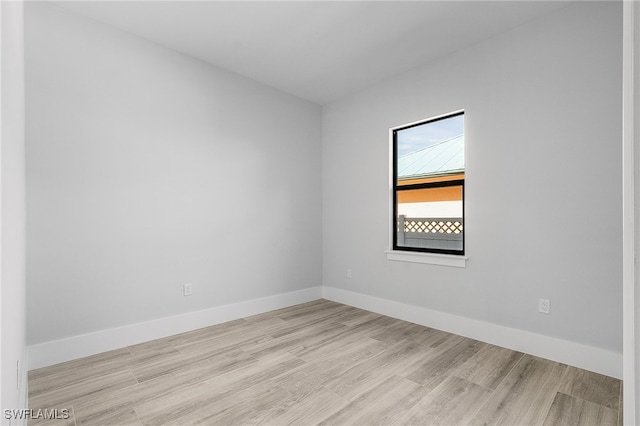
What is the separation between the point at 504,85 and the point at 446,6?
0.84 meters

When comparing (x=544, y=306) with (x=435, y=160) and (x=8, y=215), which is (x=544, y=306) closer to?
(x=435, y=160)

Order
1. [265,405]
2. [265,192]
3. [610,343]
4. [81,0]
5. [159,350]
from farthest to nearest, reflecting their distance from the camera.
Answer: [265,192], [159,350], [81,0], [610,343], [265,405]

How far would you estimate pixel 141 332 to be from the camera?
2.80 metres

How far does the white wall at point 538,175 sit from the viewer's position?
7.39 feet

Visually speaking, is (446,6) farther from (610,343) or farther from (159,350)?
(159,350)

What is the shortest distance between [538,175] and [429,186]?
1010 millimetres

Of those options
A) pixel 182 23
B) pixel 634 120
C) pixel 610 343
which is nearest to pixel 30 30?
pixel 182 23

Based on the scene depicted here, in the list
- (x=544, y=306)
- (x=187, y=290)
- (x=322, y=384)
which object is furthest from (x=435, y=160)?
(x=187, y=290)

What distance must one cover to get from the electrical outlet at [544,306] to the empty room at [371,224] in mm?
26

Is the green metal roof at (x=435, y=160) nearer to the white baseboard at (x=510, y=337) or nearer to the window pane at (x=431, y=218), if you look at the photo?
the window pane at (x=431, y=218)

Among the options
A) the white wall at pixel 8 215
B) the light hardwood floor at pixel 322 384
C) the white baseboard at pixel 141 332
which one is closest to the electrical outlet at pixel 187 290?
the white baseboard at pixel 141 332

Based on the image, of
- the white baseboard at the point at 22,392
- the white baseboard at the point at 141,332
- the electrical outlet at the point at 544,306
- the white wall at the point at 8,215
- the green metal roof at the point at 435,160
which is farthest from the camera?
the green metal roof at the point at 435,160

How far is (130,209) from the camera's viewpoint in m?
2.77

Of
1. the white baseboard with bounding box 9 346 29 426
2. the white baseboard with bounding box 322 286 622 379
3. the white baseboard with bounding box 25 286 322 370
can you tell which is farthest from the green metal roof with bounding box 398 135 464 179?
the white baseboard with bounding box 9 346 29 426
